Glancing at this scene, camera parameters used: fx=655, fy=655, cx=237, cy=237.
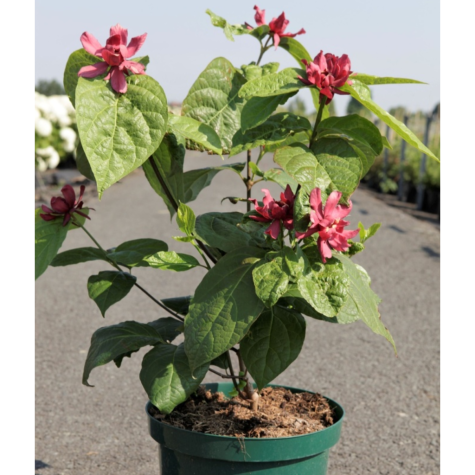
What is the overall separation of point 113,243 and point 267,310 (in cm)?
477

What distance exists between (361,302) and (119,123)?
0.55 meters

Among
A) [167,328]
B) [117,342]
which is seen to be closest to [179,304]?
[167,328]

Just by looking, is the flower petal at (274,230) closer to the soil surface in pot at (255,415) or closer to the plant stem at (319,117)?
the plant stem at (319,117)

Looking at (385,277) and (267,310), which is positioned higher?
(267,310)

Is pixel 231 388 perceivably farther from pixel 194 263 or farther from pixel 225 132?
pixel 225 132

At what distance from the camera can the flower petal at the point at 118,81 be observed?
1.17 m

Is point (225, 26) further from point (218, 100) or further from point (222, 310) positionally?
point (222, 310)

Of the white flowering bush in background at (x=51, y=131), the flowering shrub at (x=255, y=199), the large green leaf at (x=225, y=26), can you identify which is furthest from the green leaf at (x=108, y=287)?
the white flowering bush in background at (x=51, y=131)

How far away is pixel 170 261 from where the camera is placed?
134cm

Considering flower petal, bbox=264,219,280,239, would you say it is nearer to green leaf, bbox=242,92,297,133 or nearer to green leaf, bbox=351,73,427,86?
green leaf, bbox=242,92,297,133

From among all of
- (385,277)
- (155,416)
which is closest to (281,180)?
(155,416)

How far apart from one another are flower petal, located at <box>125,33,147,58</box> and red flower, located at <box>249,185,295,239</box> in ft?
1.13

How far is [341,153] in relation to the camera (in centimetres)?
120

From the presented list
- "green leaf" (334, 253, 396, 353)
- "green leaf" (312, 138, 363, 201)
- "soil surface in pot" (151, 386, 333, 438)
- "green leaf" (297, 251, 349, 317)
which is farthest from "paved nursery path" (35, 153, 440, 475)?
"green leaf" (312, 138, 363, 201)
